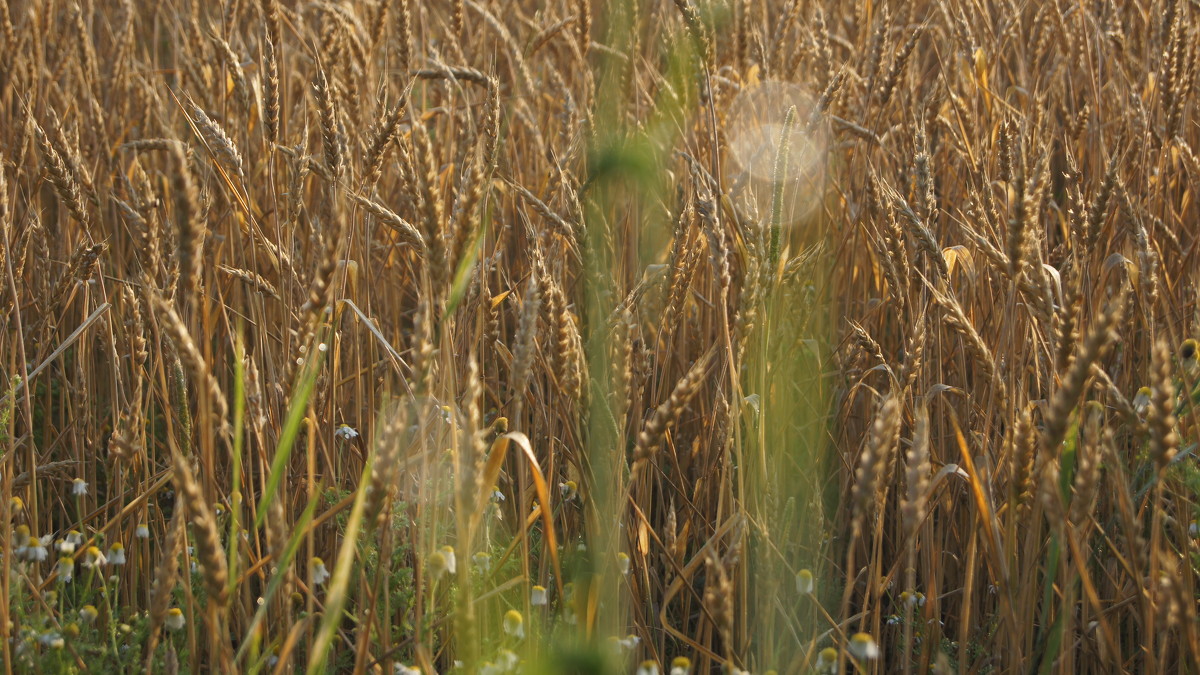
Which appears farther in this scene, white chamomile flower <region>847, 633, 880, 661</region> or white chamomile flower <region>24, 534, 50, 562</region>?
white chamomile flower <region>24, 534, 50, 562</region>

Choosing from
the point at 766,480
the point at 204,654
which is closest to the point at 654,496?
the point at 766,480

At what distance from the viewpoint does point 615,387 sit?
1.13 m

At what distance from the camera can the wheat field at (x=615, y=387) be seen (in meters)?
1.04

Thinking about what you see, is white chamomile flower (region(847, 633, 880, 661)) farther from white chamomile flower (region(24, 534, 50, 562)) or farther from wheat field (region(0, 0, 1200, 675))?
white chamomile flower (region(24, 534, 50, 562))

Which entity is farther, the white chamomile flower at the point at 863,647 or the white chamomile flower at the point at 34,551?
the white chamomile flower at the point at 34,551

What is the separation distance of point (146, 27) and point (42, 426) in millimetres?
2475

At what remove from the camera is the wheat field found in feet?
3.40

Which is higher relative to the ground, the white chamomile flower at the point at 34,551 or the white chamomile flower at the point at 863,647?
the white chamomile flower at the point at 863,647

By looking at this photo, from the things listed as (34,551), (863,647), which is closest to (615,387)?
(863,647)

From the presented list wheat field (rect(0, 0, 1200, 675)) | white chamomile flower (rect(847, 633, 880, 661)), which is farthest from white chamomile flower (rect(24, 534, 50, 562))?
white chamomile flower (rect(847, 633, 880, 661))

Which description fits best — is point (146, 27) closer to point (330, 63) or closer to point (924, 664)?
point (330, 63)

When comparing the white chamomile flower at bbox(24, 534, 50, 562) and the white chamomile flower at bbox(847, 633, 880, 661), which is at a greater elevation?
the white chamomile flower at bbox(847, 633, 880, 661)

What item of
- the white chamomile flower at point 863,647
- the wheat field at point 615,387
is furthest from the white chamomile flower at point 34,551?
the white chamomile flower at point 863,647

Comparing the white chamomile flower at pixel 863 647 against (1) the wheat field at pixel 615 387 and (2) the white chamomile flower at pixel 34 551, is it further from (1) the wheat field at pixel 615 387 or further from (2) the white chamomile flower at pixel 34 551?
(2) the white chamomile flower at pixel 34 551
